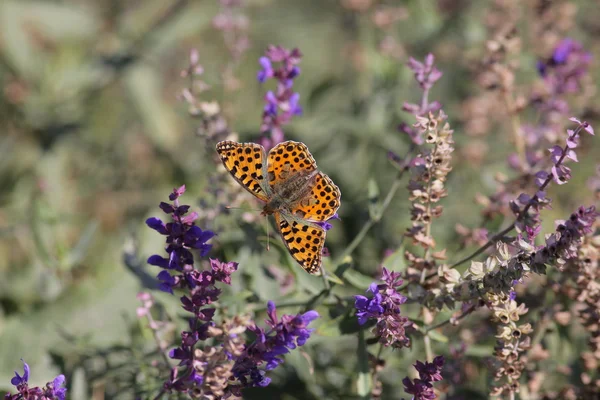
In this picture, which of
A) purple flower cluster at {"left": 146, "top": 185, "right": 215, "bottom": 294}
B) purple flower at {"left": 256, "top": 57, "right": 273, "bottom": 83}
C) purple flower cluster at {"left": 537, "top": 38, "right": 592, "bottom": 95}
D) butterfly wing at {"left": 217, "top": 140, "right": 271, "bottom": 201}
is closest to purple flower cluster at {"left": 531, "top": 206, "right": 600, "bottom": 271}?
purple flower cluster at {"left": 146, "top": 185, "right": 215, "bottom": 294}

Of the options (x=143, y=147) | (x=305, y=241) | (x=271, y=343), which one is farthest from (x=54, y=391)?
(x=143, y=147)

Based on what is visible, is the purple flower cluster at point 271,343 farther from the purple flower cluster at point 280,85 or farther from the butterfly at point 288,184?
the purple flower cluster at point 280,85

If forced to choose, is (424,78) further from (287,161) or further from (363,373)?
(363,373)

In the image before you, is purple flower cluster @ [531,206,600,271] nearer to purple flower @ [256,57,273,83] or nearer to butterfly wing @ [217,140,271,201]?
butterfly wing @ [217,140,271,201]

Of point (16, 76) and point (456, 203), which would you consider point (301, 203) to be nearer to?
point (456, 203)

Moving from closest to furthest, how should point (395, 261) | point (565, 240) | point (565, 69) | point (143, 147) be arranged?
point (565, 240) → point (395, 261) → point (565, 69) → point (143, 147)

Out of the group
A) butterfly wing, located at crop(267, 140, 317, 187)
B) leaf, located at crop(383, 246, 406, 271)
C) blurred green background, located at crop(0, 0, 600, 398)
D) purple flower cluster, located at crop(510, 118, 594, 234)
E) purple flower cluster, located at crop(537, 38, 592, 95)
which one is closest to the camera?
purple flower cluster, located at crop(510, 118, 594, 234)
